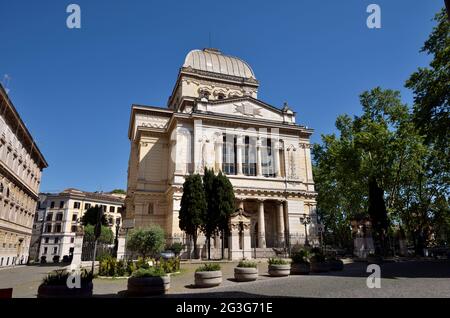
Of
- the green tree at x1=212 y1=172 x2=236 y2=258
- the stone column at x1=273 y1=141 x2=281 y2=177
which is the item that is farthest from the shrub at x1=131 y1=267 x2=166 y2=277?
the stone column at x1=273 y1=141 x2=281 y2=177

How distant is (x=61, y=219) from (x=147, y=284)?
65.1 metres

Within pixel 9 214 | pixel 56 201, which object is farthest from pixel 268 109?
pixel 56 201

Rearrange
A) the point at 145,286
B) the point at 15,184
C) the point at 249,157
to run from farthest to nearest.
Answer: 1. the point at 15,184
2. the point at 249,157
3. the point at 145,286

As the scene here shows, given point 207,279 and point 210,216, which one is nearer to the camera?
point 207,279

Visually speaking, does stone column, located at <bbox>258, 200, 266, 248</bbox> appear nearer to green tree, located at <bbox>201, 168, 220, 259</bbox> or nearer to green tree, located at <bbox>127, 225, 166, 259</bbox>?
green tree, located at <bbox>201, 168, 220, 259</bbox>

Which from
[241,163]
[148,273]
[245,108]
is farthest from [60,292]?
[245,108]

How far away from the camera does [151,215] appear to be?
111 ft

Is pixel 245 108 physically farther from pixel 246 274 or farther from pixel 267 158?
pixel 246 274

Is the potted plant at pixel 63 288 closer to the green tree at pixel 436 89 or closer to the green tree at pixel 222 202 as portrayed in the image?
the green tree at pixel 222 202

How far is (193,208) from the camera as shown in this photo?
78.6ft

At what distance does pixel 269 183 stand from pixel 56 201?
5346 centimetres
